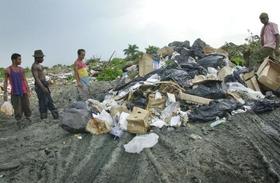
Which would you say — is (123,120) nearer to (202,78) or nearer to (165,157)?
(165,157)

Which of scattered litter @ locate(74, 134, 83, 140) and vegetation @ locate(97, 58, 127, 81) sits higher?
vegetation @ locate(97, 58, 127, 81)

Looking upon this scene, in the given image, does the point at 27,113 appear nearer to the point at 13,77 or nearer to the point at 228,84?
the point at 13,77

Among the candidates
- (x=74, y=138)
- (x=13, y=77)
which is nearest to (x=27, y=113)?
(x=13, y=77)

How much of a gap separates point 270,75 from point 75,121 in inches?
164

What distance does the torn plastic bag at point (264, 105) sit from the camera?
8.89 metres

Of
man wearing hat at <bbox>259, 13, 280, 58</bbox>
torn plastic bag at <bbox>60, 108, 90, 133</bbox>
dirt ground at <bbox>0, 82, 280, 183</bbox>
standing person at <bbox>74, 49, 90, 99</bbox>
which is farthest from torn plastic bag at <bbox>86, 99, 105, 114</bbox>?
man wearing hat at <bbox>259, 13, 280, 58</bbox>

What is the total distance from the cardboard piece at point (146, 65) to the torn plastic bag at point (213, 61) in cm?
110

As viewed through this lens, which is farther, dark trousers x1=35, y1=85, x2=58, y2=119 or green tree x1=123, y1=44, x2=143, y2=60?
green tree x1=123, y1=44, x2=143, y2=60

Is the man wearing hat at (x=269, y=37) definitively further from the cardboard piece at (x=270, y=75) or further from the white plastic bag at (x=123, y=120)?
the white plastic bag at (x=123, y=120)

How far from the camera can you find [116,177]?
22.9 ft

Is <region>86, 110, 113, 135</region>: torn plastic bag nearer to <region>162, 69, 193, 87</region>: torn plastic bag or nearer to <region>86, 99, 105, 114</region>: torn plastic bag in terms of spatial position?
<region>86, 99, 105, 114</region>: torn plastic bag

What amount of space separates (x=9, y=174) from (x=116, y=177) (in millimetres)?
1768

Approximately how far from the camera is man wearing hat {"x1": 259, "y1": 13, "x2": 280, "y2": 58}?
10857mm

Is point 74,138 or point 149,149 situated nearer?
point 149,149
